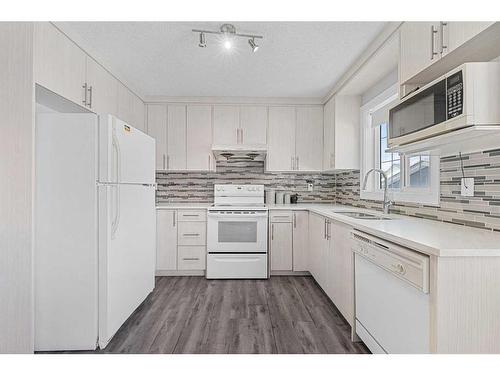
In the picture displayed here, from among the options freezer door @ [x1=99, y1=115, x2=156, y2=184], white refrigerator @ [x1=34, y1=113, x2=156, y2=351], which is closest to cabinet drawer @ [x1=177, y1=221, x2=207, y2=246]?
freezer door @ [x1=99, y1=115, x2=156, y2=184]

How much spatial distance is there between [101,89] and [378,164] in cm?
291

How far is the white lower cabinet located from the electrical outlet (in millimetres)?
2624

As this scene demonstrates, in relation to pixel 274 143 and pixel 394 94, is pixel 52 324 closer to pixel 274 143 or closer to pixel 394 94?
pixel 274 143

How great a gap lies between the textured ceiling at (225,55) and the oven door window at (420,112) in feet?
2.53

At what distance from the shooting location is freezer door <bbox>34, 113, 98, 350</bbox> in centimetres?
193

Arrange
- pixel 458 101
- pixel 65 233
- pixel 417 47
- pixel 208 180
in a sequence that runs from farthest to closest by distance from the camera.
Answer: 1. pixel 208 180
2. pixel 65 233
3. pixel 417 47
4. pixel 458 101

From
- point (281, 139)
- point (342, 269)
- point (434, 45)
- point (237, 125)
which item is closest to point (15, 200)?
point (342, 269)

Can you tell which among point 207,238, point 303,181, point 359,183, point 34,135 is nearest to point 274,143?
point 303,181

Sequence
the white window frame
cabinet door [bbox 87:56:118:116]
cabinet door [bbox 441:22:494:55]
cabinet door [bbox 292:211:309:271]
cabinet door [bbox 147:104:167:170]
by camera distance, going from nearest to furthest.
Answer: cabinet door [bbox 441:22:494:55] < the white window frame < cabinet door [bbox 87:56:118:116] < cabinet door [bbox 292:211:309:271] < cabinet door [bbox 147:104:167:170]

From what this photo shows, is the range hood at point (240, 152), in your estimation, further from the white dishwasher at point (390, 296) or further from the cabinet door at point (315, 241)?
the white dishwasher at point (390, 296)

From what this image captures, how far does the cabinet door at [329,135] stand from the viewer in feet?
11.9

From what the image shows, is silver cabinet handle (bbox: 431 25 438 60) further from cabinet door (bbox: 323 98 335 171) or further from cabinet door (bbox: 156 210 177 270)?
cabinet door (bbox: 156 210 177 270)

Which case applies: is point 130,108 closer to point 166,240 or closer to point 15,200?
point 166,240

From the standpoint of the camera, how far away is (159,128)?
393 centimetres
